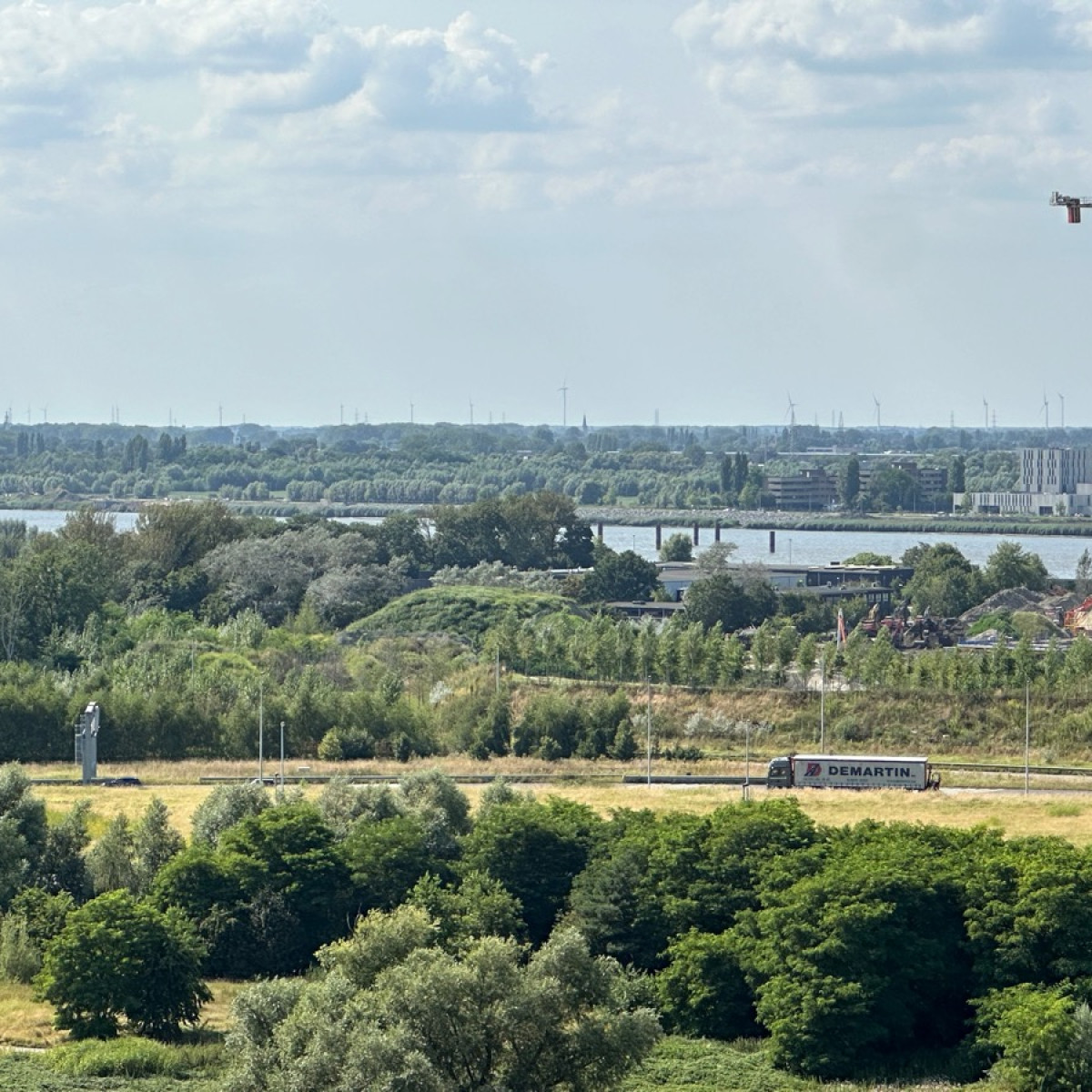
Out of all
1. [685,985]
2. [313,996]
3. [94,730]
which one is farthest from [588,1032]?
[94,730]

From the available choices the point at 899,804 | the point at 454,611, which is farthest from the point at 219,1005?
the point at 454,611

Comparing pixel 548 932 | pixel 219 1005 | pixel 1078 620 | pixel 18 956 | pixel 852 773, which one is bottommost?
pixel 219 1005

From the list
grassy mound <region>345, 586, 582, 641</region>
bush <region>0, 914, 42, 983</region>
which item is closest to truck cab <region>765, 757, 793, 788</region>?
bush <region>0, 914, 42, 983</region>

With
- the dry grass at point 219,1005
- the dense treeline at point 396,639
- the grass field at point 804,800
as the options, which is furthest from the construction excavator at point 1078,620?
the dry grass at point 219,1005

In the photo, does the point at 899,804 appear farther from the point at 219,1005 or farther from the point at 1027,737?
the point at 219,1005

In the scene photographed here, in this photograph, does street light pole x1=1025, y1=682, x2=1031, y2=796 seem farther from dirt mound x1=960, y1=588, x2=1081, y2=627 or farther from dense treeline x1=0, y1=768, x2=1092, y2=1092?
dirt mound x1=960, y1=588, x2=1081, y2=627

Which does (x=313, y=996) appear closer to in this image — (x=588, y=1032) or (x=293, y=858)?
(x=588, y=1032)

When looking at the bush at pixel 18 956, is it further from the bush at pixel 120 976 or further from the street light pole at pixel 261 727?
the street light pole at pixel 261 727

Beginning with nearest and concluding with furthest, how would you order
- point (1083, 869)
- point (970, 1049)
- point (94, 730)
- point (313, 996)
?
point (313, 996)
point (970, 1049)
point (1083, 869)
point (94, 730)
